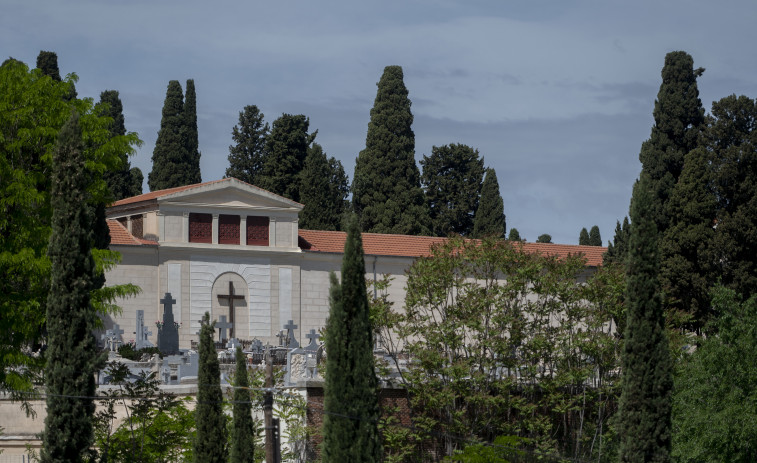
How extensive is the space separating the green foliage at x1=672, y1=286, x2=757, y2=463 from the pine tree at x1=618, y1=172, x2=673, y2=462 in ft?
14.8

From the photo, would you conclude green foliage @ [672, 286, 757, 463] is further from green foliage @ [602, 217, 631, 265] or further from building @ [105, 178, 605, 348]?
building @ [105, 178, 605, 348]

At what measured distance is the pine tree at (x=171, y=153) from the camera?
208 feet

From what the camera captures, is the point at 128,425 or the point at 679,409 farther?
the point at 679,409

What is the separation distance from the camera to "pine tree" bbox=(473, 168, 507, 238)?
64875mm

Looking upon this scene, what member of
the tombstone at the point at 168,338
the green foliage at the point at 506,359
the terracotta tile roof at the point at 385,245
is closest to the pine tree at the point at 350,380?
the green foliage at the point at 506,359

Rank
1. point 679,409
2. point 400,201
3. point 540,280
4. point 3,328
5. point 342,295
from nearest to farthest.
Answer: point 342,295, point 3,328, point 679,409, point 540,280, point 400,201

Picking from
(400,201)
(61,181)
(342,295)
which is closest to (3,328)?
(61,181)

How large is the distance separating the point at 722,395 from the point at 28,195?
17604 mm

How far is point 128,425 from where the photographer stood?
1072 inches

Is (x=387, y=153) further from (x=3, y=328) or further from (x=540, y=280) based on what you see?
(x=3, y=328)

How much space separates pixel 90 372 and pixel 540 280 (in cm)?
1602

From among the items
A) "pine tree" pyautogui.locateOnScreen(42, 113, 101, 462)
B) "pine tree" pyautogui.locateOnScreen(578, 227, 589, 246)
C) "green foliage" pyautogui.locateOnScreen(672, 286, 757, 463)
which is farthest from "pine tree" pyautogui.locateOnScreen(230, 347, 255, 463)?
"pine tree" pyautogui.locateOnScreen(578, 227, 589, 246)

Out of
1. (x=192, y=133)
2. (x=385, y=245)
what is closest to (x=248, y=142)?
(x=192, y=133)

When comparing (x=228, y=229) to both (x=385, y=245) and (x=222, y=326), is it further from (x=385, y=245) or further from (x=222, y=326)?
(x=222, y=326)
